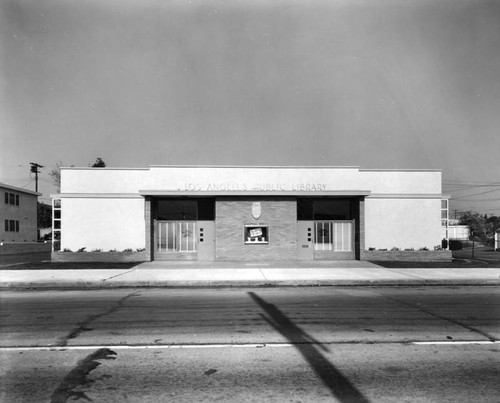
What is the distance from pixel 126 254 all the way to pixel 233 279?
909cm

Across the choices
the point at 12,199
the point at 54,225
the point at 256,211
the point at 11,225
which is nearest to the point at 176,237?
the point at 256,211

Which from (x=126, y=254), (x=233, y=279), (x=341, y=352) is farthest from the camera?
(x=126, y=254)

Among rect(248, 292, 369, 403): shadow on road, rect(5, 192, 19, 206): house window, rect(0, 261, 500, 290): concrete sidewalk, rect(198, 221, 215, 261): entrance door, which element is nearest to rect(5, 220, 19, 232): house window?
rect(5, 192, 19, 206): house window

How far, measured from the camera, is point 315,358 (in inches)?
225

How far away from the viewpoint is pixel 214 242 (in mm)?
21562

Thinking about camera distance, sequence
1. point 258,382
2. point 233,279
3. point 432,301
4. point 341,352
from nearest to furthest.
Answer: point 258,382 < point 341,352 < point 432,301 < point 233,279

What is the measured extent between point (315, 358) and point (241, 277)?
8873 mm

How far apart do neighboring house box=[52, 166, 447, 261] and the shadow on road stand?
12.2 metres

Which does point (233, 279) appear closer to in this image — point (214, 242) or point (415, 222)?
point (214, 242)

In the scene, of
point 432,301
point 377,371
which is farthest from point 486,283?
point 377,371

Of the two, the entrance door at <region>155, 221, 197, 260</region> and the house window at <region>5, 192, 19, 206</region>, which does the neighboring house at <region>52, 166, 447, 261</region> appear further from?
the house window at <region>5, 192, 19, 206</region>

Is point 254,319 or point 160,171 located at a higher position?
point 160,171

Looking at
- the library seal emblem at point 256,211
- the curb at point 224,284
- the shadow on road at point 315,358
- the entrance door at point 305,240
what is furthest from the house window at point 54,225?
the shadow on road at point 315,358

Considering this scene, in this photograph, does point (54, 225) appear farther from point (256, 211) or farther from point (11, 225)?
point (11, 225)
